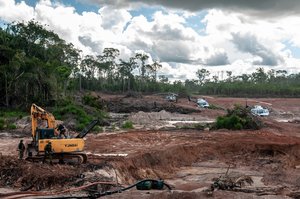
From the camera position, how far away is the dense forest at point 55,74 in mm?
43438

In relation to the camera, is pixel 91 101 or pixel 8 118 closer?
pixel 8 118

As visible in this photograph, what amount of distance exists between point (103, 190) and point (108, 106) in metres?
43.1

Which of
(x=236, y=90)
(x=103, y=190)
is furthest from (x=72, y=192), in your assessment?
(x=236, y=90)

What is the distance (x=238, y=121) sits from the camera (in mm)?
35625

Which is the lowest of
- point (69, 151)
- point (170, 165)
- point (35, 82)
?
point (170, 165)

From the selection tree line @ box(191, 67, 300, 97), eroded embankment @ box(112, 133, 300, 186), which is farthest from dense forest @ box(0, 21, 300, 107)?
eroded embankment @ box(112, 133, 300, 186)

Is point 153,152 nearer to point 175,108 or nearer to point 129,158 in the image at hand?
point 129,158

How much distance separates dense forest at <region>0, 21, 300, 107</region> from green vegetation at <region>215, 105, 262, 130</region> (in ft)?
59.0

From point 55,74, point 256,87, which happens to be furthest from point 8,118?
point 256,87

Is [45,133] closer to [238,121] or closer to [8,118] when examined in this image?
[8,118]

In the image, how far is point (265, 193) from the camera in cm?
1335

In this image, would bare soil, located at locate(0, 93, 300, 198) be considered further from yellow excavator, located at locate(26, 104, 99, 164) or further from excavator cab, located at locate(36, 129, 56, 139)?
excavator cab, located at locate(36, 129, 56, 139)

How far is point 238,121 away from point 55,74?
22.2 m

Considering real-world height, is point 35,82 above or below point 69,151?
above
